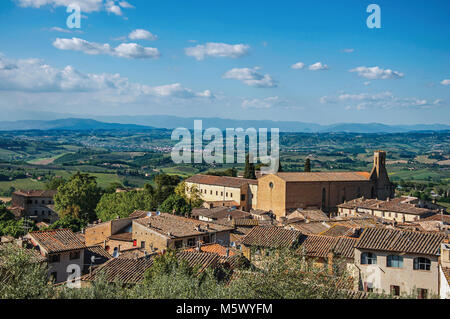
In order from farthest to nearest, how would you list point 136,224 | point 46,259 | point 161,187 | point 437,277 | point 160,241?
point 161,187, point 136,224, point 160,241, point 46,259, point 437,277

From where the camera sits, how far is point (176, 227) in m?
28.3

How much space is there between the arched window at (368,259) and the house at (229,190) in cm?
4008

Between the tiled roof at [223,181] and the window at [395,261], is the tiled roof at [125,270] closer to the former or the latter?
the window at [395,261]

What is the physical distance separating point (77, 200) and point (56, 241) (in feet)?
122

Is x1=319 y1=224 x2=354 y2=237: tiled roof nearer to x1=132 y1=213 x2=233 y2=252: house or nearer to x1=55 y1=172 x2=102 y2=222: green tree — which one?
x1=132 y1=213 x2=233 y2=252: house

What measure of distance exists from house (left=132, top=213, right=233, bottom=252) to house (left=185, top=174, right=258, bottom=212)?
28290 mm

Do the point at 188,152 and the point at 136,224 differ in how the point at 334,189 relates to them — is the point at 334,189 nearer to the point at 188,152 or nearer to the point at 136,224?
the point at 136,224

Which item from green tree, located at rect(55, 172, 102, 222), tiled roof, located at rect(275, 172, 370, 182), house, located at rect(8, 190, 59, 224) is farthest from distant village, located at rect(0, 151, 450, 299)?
house, located at rect(8, 190, 59, 224)

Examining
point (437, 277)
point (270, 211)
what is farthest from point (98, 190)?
point (437, 277)

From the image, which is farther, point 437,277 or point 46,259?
point 46,259

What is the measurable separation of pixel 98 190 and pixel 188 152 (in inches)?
4282

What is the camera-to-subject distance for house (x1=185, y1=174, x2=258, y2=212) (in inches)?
2318
